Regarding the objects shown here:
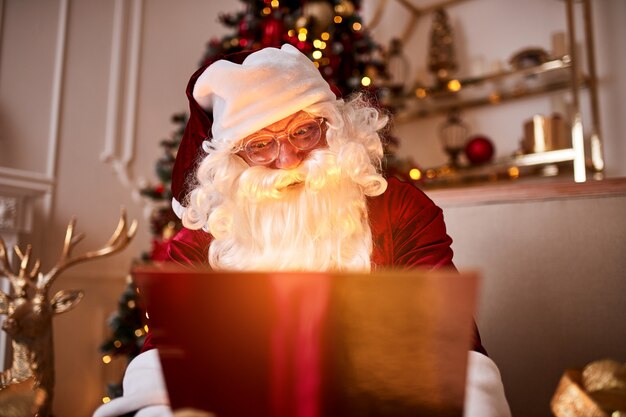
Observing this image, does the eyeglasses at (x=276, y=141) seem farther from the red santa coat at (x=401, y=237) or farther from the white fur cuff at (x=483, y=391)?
the white fur cuff at (x=483, y=391)

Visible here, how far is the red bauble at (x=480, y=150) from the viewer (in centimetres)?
308

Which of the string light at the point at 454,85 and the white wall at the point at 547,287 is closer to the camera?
the white wall at the point at 547,287

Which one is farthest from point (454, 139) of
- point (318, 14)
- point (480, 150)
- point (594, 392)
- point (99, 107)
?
point (594, 392)

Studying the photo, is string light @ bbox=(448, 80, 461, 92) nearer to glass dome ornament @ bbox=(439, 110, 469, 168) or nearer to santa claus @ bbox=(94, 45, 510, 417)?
glass dome ornament @ bbox=(439, 110, 469, 168)

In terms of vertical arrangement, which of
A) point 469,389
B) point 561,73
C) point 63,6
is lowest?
point 469,389

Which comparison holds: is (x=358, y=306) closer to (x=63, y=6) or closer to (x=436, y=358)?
(x=436, y=358)

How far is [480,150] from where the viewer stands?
3.08m

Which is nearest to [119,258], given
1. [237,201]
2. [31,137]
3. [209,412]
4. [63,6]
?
[31,137]

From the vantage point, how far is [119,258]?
2709mm

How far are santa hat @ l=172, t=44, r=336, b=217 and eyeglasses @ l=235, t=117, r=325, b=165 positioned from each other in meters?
0.03

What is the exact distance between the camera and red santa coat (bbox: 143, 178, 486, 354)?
108 cm

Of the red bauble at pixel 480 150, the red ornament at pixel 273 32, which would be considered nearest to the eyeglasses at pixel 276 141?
the red ornament at pixel 273 32

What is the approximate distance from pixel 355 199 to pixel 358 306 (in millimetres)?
741

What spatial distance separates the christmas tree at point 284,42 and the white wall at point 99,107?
10.3 inches
